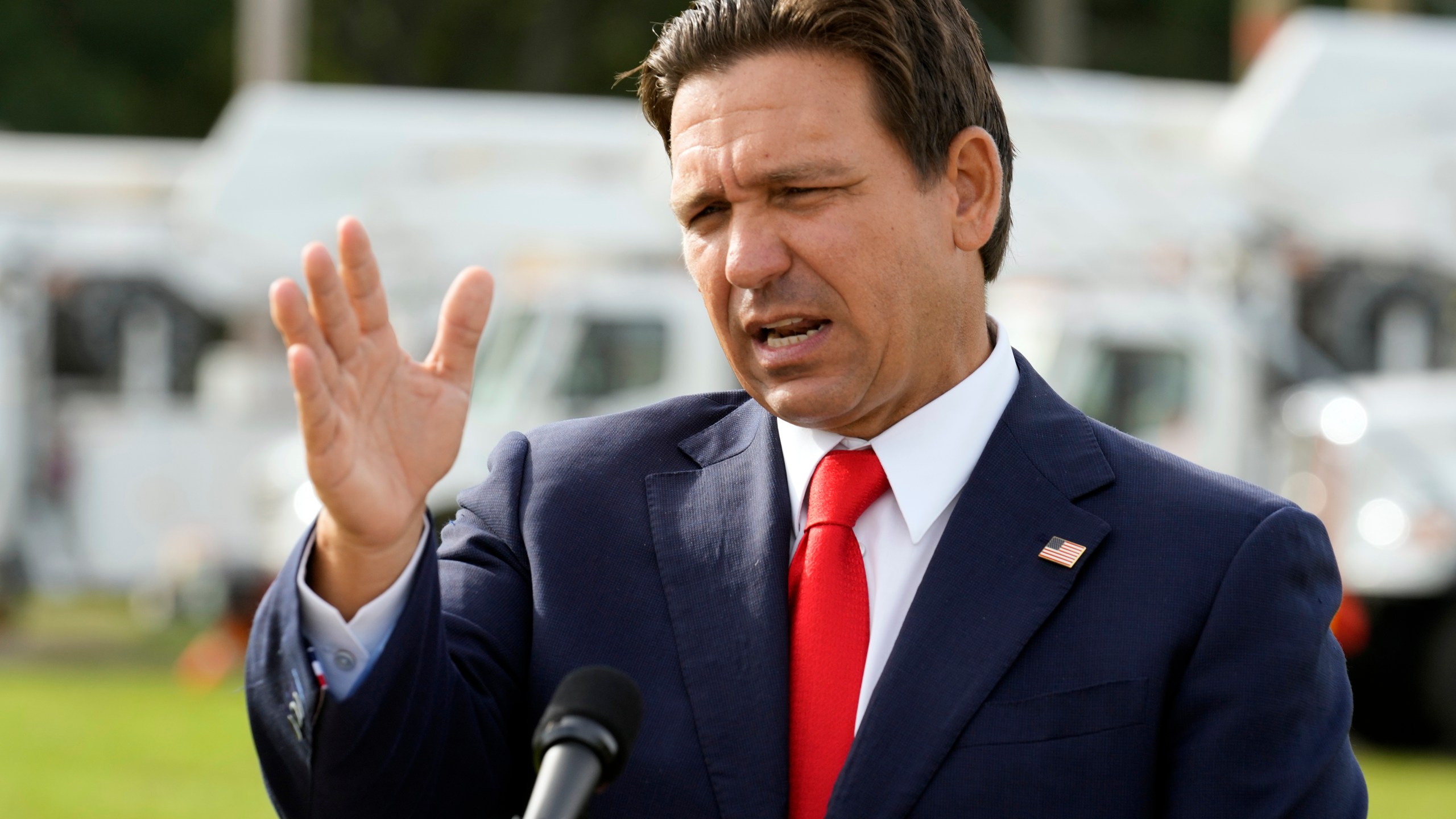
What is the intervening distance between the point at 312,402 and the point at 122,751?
25.4ft

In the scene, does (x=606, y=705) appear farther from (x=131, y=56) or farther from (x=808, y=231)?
(x=131, y=56)

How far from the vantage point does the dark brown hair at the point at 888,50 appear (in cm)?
242

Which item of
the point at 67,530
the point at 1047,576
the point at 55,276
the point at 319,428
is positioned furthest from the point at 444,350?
the point at 55,276

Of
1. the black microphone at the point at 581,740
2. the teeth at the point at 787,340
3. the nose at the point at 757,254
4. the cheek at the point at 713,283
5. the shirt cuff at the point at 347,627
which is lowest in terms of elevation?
the shirt cuff at the point at 347,627

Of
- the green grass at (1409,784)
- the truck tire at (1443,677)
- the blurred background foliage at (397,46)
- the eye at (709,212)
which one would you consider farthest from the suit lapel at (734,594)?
the blurred background foliage at (397,46)

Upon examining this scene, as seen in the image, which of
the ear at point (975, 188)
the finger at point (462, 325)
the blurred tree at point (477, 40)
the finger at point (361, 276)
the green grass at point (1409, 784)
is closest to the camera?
the finger at point (361, 276)

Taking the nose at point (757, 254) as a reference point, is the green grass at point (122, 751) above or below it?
below

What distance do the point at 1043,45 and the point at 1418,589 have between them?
1705 centimetres

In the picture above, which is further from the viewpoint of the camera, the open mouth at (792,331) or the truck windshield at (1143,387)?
the truck windshield at (1143,387)

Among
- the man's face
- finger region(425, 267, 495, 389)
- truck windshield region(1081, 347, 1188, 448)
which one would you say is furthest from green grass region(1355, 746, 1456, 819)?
finger region(425, 267, 495, 389)

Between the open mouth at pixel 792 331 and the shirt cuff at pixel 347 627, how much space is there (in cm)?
55

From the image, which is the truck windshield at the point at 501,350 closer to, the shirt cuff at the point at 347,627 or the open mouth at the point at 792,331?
the open mouth at the point at 792,331

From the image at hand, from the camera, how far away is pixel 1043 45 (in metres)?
26.2

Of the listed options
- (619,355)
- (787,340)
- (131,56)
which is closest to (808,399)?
(787,340)
